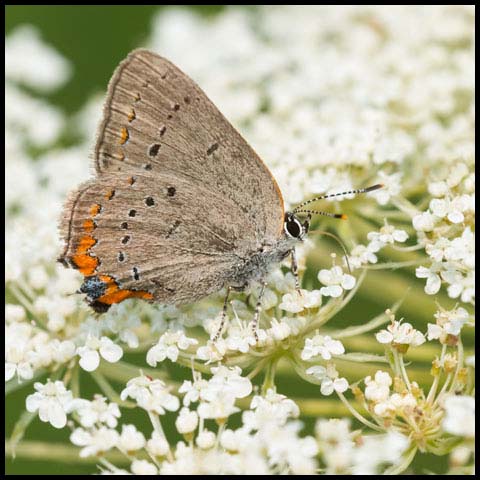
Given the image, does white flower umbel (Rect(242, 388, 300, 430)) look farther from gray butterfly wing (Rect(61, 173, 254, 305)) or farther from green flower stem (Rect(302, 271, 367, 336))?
gray butterfly wing (Rect(61, 173, 254, 305))

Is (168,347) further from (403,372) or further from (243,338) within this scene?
(403,372)

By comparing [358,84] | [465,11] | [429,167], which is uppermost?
[465,11]

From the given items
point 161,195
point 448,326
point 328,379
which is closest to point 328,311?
point 328,379

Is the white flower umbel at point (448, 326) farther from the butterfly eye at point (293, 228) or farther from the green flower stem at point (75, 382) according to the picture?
the green flower stem at point (75, 382)

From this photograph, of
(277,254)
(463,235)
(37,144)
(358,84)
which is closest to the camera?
(463,235)

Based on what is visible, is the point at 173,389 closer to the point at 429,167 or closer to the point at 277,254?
the point at 277,254

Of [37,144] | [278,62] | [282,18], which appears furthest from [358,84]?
[37,144]
